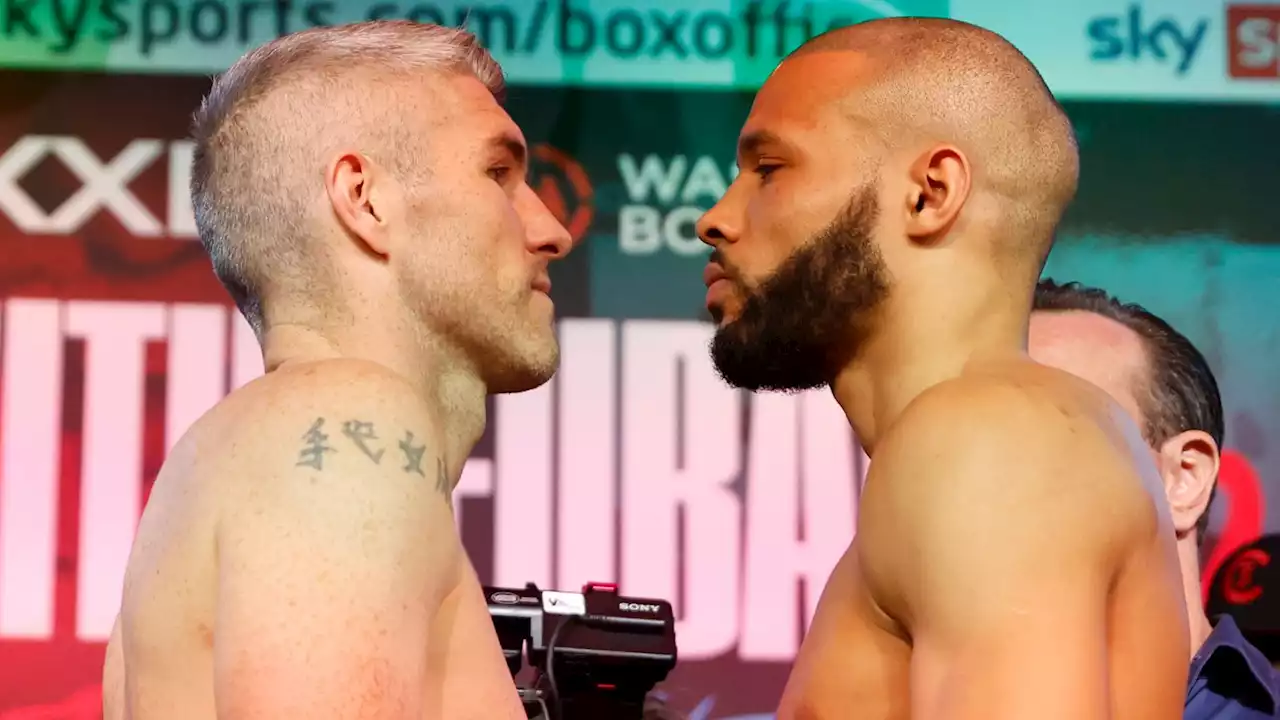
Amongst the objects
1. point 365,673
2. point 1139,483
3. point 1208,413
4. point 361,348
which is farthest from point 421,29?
point 1208,413

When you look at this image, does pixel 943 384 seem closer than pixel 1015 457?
No

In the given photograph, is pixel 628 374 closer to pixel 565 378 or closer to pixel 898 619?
pixel 565 378

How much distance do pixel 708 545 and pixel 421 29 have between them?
5.17 ft

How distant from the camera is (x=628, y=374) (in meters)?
3.21

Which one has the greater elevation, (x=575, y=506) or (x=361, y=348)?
(x=361, y=348)

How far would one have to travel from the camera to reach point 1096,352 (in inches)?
94.5

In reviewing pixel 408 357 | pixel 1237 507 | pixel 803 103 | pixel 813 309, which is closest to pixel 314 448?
pixel 408 357

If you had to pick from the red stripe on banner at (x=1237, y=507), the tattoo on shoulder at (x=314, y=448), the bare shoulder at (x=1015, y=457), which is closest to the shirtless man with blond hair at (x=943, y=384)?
the bare shoulder at (x=1015, y=457)

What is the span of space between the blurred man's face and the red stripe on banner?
91cm

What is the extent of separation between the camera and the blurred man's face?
7.79 ft

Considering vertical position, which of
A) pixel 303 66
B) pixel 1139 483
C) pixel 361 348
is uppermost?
pixel 303 66

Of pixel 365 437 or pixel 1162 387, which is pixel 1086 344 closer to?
pixel 1162 387

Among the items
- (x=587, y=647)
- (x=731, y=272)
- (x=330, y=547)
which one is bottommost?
(x=587, y=647)

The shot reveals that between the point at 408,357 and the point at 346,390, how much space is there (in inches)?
7.1
